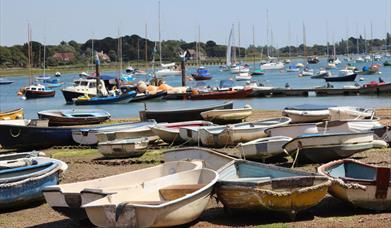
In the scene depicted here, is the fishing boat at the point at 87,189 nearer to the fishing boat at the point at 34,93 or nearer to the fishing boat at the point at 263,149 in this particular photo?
the fishing boat at the point at 263,149

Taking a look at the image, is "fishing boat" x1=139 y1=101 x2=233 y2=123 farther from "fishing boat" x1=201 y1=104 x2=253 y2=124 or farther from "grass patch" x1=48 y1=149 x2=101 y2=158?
"grass patch" x1=48 y1=149 x2=101 y2=158

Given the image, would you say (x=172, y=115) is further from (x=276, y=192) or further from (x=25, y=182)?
(x=276, y=192)

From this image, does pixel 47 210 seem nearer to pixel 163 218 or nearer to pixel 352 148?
pixel 163 218

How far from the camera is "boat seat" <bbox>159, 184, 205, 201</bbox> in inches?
456

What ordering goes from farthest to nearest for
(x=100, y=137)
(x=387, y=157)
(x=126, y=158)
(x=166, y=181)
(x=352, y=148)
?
1. (x=100, y=137)
2. (x=126, y=158)
3. (x=387, y=157)
4. (x=352, y=148)
5. (x=166, y=181)

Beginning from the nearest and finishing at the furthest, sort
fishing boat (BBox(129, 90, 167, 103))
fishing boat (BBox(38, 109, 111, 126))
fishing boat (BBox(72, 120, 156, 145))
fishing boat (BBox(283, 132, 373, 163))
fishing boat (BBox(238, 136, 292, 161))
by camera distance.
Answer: fishing boat (BBox(283, 132, 373, 163)), fishing boat (BBox(238, 136, 292, 161)), fishing boat (BBox(72, 120, 156, 145)), fishing boat (BBox(38, 109, 111, 126)), fishing boat (BBox(129, 90, 167, 103))

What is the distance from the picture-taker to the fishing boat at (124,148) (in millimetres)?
20328

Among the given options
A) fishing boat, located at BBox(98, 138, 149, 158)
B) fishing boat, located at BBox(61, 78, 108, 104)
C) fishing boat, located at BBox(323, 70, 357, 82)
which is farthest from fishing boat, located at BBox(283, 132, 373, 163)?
fishing boat, located at BBox(323, 70, 357, 82)

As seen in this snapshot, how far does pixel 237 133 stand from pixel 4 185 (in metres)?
9.26

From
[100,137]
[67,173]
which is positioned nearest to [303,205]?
[67,173]

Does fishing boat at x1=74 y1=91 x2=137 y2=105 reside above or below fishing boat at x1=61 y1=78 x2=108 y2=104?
below

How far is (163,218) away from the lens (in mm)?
10391

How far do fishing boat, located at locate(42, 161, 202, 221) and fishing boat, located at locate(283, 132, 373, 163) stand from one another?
396cm

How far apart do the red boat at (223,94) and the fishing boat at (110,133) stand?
32044 mm
